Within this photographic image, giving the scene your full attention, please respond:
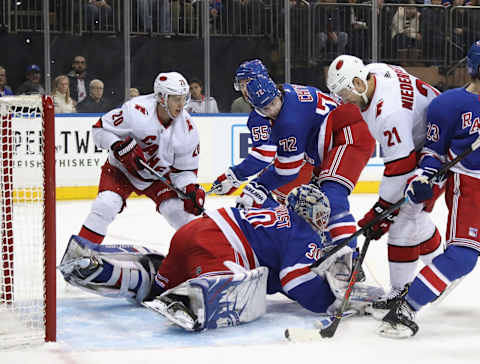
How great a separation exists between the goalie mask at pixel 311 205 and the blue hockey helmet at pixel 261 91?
51cm

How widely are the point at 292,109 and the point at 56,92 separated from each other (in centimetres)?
417

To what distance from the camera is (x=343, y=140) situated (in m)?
3.74

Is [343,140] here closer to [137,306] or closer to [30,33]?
[137,306]

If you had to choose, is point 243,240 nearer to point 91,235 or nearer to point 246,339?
point 246,339

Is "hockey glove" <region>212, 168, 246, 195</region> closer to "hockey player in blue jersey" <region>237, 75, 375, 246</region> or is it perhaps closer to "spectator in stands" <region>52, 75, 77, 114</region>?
"hockey player in blue jersey" <region>237, 75, 375, 246</region>

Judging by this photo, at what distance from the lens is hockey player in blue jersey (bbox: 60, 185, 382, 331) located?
3.19 meters

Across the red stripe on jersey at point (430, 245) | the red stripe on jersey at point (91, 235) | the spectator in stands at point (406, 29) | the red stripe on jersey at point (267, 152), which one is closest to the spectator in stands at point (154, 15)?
the spectator in stands at point (406, 29)

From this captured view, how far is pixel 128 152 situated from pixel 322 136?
0.87 meters

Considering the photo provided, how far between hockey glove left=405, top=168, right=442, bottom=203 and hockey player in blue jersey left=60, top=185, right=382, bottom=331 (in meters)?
0.34

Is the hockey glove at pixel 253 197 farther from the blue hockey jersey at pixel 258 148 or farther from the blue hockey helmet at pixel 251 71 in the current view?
the blue hockey helmet at pixel 251 71

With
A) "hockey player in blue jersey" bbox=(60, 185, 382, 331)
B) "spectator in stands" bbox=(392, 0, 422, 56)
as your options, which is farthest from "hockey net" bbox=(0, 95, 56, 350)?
"spectator in stands" bbox=(392, 0, 422, 56)

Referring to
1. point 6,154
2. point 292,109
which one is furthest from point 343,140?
point 6,154

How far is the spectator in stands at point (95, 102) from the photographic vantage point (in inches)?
295

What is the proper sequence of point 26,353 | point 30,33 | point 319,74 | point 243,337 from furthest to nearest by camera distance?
point 319,74 → point 30,33 → point 243,337 → point 26,353
